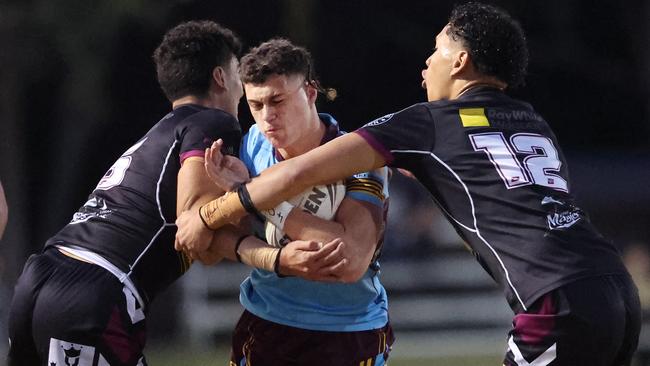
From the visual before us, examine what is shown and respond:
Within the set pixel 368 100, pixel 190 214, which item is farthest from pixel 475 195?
pixel 368 100

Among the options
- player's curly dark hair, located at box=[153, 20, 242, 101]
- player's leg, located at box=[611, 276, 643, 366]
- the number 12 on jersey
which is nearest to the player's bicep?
player's curly dark hair, located at box=[153, 20, 242, 101]

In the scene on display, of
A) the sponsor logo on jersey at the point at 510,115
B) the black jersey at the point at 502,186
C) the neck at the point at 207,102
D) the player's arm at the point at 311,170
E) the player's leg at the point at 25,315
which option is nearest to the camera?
the black jersey at the point at 502,186

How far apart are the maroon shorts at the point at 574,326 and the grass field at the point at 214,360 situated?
5662 mm

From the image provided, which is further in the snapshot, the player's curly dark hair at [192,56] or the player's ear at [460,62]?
the player's curly dark hair at [192,56]

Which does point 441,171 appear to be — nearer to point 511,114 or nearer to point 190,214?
point 511,114

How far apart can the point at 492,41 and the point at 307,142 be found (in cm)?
93

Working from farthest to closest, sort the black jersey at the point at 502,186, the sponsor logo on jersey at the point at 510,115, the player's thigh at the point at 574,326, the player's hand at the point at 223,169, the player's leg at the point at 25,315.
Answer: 1. the player's leg at the point at 25,315
2. the player's hand at the point at 223,169
3. the sponsor logo on jersey at the point at 510,115
4. the black jersey at the point at 502,186
5. the player's thigh at the point at 574,326

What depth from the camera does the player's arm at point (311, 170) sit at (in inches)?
182

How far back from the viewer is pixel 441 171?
4688 mm

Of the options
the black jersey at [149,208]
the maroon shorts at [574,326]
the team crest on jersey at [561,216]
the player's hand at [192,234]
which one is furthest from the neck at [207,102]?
the maroon shorts at [574,326]

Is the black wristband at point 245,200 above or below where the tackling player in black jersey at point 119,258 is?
above

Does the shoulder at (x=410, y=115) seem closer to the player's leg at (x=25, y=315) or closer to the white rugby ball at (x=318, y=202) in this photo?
the white rugby ball at (x=318, y=202)

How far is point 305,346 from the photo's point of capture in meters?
5.05

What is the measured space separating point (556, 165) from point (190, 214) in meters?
1.58
